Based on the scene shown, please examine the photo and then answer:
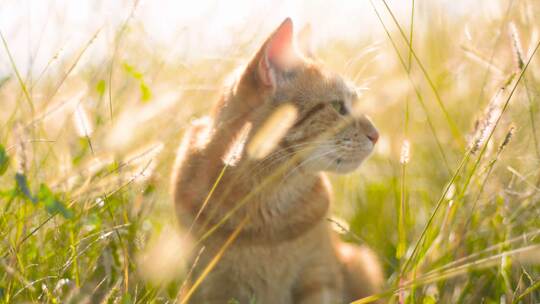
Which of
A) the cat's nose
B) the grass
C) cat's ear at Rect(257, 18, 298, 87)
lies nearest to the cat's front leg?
the grass

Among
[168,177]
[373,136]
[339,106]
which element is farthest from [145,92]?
[373,136]

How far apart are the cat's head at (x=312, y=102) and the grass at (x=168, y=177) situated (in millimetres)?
137

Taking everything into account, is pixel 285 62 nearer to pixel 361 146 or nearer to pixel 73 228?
pixel 361 146

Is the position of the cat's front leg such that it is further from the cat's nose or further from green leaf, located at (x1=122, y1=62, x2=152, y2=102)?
green leaf, located at (x1=122, y1=62, x2=152, y2=102)

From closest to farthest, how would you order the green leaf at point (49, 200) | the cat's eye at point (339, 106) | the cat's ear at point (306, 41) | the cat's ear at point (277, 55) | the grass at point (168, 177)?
1. the green leaf at point (49, 200)
2. the grass at point (168, 177)
3. the cat's ear at point (277, 55)
4. the cat's eye at point (339, 106)
5. the cat's ear at point (306, 41)

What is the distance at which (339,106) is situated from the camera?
7.28 ft

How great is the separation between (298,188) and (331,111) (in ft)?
0.96

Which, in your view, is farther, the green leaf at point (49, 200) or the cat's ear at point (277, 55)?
the cat's ear at point (277, 55)

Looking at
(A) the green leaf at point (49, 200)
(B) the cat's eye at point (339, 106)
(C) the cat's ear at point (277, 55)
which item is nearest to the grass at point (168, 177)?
(A) the green leaf at point (49, 200)

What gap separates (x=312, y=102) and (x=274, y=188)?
0.33 metres

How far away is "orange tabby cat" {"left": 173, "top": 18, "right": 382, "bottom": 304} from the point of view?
200 cm

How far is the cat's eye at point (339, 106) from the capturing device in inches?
87.0

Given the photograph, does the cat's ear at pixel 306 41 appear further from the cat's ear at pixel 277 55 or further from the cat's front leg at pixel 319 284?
the cat's front leg at pixel 319 284

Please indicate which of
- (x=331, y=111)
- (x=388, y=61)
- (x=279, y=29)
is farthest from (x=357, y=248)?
(x=388, y=61)
